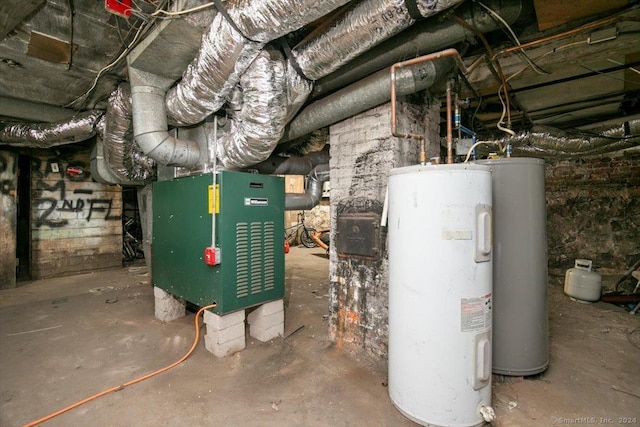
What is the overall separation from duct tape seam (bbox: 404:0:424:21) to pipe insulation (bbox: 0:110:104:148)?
131 inches

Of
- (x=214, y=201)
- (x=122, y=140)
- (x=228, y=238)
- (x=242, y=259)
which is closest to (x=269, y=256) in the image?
(x=242, y=259)

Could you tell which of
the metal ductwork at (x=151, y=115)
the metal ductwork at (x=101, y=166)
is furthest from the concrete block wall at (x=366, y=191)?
the metal ductwork at (x=101, y=166)

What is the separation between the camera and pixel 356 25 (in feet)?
4.83

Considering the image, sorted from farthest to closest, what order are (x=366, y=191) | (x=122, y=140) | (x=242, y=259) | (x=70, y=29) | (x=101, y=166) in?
1. (x=101, y=166)
2. (x=122, y=140)
3. (x=242, y=259)
4. (x=366, y=191)
5. (x=70, y=29)

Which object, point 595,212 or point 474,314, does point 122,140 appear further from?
point 595,212

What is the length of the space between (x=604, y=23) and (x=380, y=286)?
1830 mm

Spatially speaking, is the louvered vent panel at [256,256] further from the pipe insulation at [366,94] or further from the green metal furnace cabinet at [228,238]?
the pipe insulation at [366,94]

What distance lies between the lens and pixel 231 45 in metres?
1.60

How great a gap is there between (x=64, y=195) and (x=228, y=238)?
448cm

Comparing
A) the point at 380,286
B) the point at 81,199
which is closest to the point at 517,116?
the point at 380,286

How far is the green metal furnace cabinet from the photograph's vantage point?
2.12m

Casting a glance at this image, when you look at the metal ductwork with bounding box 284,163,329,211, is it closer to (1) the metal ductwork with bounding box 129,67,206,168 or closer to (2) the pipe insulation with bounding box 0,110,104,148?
(1) the metal ductwork with bounding box 129,67,206,168

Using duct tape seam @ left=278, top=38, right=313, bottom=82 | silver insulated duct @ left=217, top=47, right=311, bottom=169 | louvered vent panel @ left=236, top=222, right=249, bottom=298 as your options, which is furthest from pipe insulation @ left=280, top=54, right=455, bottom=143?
louvered vent panel @ left=236, top=222, right=249, bottom=298

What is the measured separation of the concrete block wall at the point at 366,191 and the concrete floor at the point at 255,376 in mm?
203
